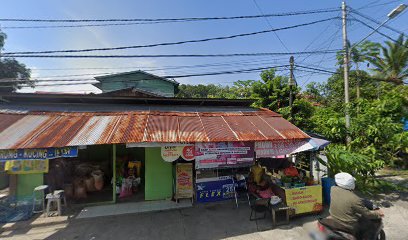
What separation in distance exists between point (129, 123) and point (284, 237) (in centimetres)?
575

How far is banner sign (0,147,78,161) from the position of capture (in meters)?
5.50

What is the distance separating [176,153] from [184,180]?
166 cm

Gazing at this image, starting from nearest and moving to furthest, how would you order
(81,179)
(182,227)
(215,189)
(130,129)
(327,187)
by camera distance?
(182,227) → (130,129) → (327,187) → (215,189) → (81,179)

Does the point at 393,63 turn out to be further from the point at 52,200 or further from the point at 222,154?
the point at 52,200

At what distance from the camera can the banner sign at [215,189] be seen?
7832 mm

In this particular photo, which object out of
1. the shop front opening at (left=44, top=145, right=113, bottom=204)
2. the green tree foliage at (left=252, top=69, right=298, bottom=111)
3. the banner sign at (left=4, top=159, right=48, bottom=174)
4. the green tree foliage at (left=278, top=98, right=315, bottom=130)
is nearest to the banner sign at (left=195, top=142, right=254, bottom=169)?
the shop front opening at (left=44, top=145, right=113, bottom=204)

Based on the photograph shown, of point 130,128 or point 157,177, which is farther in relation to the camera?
point 157,177

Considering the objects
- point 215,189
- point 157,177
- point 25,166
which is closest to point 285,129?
point 215,189

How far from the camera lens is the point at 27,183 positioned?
7.68m

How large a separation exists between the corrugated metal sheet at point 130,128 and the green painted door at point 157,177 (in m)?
1.74

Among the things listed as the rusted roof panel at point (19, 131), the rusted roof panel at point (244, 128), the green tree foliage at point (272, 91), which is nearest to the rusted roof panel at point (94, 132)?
the rusted roof panel at point (19, 131)

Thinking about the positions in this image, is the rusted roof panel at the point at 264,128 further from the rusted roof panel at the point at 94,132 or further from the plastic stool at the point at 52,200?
the plastic stool at the point at 52,200

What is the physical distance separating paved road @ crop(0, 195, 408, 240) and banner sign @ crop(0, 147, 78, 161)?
88.6 inches

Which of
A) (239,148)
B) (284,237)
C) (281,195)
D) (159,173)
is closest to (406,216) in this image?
(281,195)
